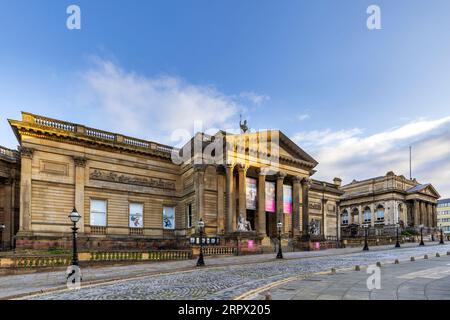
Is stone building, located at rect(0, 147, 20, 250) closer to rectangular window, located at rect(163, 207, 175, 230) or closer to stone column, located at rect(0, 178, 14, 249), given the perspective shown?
stone column, located at rect(0, 178, 14, 249)

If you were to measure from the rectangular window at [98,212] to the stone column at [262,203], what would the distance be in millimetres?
15515

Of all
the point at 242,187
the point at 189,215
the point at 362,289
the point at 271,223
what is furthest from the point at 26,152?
the point at 362,289

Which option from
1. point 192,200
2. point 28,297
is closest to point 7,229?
point 192,200

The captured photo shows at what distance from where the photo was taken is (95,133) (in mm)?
35062

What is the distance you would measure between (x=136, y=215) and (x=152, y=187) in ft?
11.1

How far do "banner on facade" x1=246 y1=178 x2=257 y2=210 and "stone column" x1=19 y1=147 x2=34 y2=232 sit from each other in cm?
2027

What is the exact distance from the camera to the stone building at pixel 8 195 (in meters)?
34.6

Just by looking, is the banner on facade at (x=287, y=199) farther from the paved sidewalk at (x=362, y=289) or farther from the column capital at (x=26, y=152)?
the paved sidewalk at (x=362, y=289)

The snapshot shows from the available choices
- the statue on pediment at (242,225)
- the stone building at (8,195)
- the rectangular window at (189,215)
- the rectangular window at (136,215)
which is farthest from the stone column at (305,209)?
the stone building at (8,195)

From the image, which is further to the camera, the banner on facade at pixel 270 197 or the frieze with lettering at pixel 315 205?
the frieze with lettering at pixel 315 205

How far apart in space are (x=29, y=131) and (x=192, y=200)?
52.9ft

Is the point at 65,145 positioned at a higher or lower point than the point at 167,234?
higher

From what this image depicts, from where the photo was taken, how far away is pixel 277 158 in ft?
134
